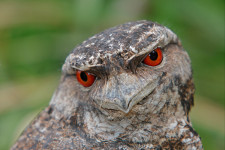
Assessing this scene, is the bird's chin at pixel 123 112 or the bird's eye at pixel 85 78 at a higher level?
the bird's eye at pixel 85 78

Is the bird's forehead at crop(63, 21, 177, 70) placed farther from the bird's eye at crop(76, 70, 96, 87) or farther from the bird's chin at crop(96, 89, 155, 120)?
the bird's chin at crop(96, 89, 155, 120)

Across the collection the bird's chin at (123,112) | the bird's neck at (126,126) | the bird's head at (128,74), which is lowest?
the bird's neck at (126,126)

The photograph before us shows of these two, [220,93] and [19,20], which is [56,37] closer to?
[19,20]

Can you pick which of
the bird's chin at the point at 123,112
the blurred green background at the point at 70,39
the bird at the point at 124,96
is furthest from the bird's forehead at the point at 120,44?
the blurred green background at the point at 70,39

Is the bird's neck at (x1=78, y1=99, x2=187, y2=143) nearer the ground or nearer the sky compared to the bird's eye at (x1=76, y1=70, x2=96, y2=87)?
nearer the ground

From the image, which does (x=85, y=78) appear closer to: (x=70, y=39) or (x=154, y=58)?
(x=154, y=58)

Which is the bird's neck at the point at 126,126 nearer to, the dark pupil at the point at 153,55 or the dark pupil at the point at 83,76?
the dark pupil at the point at 83,76

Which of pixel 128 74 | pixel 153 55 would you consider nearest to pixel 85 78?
pixel 128 74

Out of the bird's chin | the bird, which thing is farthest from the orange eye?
the bird's chin

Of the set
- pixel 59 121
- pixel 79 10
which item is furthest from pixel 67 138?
pixel 79 10

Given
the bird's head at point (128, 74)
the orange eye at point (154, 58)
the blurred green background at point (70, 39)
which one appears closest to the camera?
the bird's head at point (128, 74)
